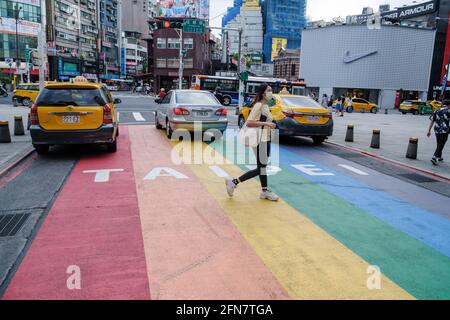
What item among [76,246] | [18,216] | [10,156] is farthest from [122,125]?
[76,246]

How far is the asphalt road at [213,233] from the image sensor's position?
3.72 meters

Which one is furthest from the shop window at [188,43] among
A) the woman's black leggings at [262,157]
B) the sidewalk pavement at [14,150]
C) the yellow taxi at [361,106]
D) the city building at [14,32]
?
the woman's black leggings at [262,157]

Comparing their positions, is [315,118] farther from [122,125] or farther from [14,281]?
[14,281]

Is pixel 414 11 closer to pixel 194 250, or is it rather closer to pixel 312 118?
pixel 312 118

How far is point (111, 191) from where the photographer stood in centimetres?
677

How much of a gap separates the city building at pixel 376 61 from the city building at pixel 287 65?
3741 cm

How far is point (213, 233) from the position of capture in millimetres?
5035

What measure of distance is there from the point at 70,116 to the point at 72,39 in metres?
86.6

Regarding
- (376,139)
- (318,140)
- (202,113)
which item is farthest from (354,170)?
(202,113)

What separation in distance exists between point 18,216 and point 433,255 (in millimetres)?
5379

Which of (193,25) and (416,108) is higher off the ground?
(193,25)

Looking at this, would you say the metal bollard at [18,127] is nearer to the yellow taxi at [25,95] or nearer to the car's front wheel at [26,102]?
the yellow taxi at [25,95]

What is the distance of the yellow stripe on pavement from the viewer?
368 cm

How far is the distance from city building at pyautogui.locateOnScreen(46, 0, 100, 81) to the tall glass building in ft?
186
